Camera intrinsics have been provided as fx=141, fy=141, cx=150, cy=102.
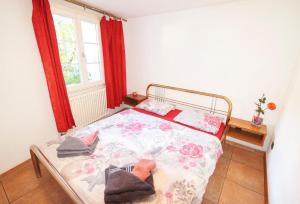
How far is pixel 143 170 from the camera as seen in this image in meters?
1.22

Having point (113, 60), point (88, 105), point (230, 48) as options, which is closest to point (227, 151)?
point (230, 48)

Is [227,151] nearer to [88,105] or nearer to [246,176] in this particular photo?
[246,176]

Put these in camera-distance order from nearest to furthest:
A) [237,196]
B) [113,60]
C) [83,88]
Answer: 1. [237,196]
2. [83,88]
3. [113,60]

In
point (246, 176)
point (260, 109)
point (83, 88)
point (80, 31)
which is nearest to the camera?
point (246, 176)

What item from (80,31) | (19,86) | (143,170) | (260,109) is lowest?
(143,170)

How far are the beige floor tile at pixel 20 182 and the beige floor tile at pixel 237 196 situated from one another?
2.25m

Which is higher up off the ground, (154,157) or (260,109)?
(260,109)

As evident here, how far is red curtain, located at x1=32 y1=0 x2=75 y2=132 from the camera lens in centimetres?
192

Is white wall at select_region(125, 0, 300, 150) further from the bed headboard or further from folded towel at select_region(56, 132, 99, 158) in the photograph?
folded towel at select_region(56, 132, 99, 158)

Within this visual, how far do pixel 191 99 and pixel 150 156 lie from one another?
1.66 m

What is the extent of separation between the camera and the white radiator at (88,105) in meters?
2.68

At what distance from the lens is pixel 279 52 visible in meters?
1.93

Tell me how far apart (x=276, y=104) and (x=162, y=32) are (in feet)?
7.52

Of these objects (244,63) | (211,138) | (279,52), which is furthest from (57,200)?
(279,52)
